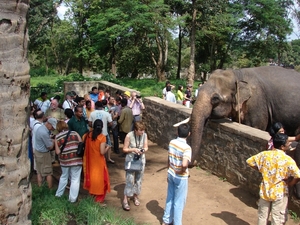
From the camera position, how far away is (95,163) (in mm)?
5422

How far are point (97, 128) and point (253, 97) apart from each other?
3.57m

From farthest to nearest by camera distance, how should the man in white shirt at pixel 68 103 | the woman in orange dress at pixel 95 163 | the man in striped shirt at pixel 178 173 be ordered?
the man in white shirt at pixel 68 103 → the woman in orange dress at pixel 95 163 → the man in striped shirt at pixel 178 173

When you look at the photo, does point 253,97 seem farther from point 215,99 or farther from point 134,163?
point 134,163

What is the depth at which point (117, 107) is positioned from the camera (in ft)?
29.1

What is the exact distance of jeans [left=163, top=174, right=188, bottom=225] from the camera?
184 inches

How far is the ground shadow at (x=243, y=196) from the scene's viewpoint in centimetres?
581

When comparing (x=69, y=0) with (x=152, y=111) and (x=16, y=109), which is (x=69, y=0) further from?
(x=16, y=109)

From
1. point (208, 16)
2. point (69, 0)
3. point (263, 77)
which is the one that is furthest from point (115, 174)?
point (69, 0)

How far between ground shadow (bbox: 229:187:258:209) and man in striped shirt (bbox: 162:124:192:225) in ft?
5.19

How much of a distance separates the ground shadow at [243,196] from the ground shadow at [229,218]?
1.56ft

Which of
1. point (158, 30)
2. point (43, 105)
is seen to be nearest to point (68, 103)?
point (43, 105)

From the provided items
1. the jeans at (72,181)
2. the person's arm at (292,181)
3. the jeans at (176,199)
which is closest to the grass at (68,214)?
the jeans at (72,181)

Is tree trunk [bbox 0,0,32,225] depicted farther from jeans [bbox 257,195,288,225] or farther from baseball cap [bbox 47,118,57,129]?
baseball cap [bbox 47,118,57,129]

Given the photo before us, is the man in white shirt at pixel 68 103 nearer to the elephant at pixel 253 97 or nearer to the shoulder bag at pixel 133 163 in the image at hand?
the elephant at pixel 253 97
